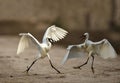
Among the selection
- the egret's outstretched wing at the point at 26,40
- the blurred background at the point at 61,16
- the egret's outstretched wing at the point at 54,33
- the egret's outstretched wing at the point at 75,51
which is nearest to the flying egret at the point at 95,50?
the egret's outstretched wing at the point at 75,51

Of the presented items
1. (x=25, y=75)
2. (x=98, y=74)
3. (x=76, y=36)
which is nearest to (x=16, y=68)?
(x=25, y=75)

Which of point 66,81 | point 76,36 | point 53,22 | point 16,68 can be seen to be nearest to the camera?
point 66,81

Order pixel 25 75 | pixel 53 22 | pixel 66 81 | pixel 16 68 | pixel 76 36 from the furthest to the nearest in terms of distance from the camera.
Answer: pixel 53 22 → pixel 76 36 → pixel 16 68 → pixel 25 75 → pixel 66 81

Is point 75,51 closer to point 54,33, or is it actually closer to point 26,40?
point 54,33

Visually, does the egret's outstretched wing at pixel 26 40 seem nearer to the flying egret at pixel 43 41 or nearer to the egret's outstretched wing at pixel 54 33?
the flying egret at pixel 43 41

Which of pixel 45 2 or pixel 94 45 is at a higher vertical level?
pixel 94 45

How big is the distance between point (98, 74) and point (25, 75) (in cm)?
130

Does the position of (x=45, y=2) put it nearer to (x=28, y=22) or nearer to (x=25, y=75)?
(x=28, y=22)

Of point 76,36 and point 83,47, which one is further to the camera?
point 76,36

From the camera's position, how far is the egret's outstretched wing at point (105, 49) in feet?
33.2

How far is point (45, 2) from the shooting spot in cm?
2450

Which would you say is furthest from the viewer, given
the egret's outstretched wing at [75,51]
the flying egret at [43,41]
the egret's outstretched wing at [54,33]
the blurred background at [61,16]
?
the blurred background at [61,16]

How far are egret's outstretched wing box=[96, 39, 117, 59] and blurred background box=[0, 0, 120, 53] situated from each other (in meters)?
13.1

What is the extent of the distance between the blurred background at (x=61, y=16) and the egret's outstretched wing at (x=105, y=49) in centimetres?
1312
